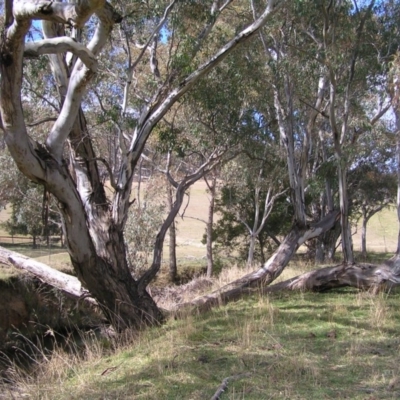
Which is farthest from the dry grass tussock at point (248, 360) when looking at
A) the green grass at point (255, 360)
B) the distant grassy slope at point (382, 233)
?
the distant grassy slope at point (382, 233)

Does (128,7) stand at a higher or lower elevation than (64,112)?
higher

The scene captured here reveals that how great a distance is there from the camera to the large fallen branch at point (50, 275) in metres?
8.60

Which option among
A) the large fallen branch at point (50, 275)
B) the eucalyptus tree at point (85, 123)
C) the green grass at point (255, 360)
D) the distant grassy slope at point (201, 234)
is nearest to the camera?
the green grass at point (255, 360)

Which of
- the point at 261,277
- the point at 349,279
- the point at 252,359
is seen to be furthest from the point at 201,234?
the point at 252,359

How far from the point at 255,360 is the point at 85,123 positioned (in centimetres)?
518

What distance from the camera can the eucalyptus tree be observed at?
4977 millimetres

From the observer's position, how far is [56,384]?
479 cm

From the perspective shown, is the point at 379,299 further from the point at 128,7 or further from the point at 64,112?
the point at 128,7

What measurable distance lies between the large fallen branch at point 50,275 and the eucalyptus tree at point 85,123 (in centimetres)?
110

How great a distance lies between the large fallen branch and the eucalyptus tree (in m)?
1.10

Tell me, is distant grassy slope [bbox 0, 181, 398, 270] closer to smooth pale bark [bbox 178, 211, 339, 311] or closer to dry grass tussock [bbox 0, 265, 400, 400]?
smooth pale bark [bbox 178, 211, 339, 311]

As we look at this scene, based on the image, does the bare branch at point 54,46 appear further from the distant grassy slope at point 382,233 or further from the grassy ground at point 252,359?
the distant grassy slope at point 382,233

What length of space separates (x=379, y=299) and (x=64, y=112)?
5406mm

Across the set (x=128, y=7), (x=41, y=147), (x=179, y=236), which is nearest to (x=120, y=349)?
(x=41, y=147)
